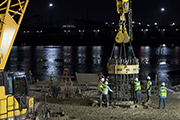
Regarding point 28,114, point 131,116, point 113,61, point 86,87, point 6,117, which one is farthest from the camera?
point 86,87

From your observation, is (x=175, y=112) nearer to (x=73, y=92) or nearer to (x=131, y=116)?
(x=131, y=116)

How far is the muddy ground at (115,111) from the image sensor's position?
18359 mm

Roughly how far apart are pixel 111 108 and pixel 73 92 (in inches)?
251

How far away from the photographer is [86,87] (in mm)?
29516

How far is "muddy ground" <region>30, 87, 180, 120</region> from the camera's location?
18.4m

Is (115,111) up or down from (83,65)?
down

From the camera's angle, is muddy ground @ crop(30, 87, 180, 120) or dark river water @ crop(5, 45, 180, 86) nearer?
muddy ground @ crop(30, 87, 180, 120)

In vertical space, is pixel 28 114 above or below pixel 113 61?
below

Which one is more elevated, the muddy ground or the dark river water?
the dark river water

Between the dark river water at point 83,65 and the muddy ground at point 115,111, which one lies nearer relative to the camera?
the muddy ground at point 115,111

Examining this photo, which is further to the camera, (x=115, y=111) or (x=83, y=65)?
(x=83, y=65)

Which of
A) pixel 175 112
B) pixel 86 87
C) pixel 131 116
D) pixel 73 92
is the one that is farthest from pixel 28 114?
pixel 86 87

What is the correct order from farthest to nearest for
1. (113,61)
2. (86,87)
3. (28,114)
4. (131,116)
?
(86,87), (113,61), (131,116), (28,114)

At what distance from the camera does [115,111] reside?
66.1 feet
